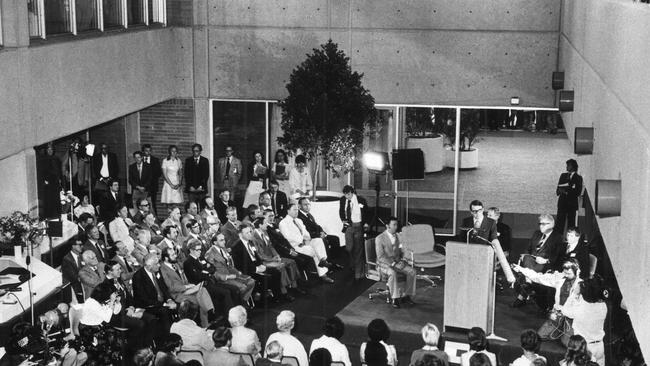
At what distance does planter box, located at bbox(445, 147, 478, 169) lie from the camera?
1767cm

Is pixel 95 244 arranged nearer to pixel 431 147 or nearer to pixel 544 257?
pixel 544 257

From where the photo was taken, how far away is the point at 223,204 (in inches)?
659

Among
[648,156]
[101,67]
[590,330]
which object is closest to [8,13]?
[101,67]

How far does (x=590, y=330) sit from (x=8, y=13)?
779cm

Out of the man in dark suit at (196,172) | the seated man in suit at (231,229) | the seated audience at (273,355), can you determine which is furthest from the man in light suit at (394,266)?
the man in dark suit at (196,172)

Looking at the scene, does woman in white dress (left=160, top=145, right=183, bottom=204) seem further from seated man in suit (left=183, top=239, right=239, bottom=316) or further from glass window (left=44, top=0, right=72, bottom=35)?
seated man in suit (left=183, top=239, right=239, bottom=316)

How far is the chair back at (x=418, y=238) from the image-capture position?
1434cm

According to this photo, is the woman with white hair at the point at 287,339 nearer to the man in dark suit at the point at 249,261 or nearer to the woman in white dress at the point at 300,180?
the man in dark suit at the point at 249,261

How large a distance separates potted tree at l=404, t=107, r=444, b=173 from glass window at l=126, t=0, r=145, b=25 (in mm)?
4922

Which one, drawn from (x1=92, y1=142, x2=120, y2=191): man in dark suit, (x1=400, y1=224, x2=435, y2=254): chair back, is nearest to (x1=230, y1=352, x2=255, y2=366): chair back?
(x1=400, y1=224, x2=435, y2=254): chair back

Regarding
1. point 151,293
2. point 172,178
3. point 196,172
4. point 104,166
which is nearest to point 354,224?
point 196,172

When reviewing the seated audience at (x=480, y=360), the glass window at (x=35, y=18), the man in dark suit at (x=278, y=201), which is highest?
the glass window at (x=35, y=18)

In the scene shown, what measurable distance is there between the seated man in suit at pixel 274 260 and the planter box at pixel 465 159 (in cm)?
466

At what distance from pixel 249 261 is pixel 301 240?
144 cm
